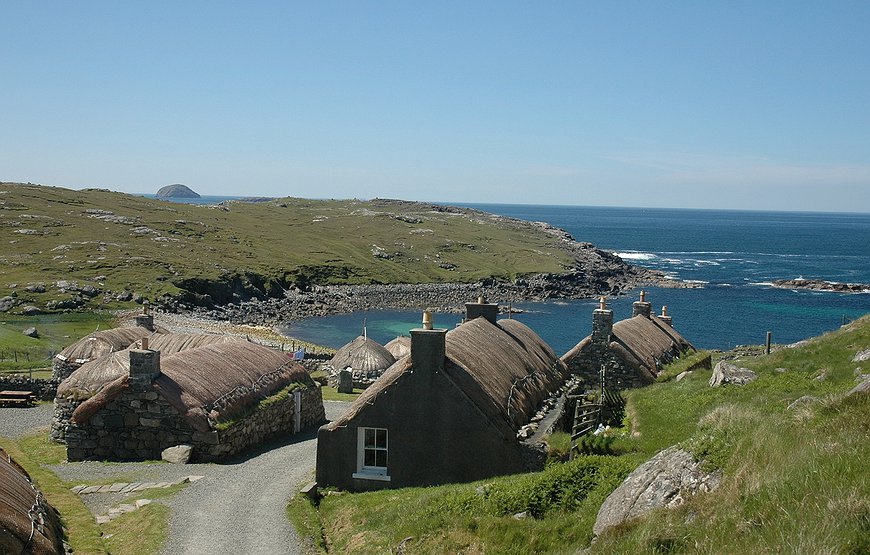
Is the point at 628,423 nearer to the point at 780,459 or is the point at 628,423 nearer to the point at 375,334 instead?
the point at 780,459

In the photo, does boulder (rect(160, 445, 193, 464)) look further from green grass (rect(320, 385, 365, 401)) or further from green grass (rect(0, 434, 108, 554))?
green grass (rect(320, 385, 365, 401))

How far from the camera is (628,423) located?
78.5 ft

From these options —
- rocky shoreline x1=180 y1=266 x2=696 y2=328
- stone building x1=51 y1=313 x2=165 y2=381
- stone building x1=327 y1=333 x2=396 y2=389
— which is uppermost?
stone building x1=51 y1=313 x2=165 y2=381

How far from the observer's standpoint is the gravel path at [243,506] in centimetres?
1923

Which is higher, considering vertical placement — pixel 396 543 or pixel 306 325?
pixel 396 543

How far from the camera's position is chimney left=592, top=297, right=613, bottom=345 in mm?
30828

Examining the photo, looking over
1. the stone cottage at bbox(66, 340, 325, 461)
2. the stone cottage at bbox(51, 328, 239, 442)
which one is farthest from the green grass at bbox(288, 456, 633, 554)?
the stone cottage at bbox(51, 328, 239, 442)

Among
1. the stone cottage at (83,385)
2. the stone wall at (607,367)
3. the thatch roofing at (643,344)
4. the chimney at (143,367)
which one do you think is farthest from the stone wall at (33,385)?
the stone wall at (607,367)

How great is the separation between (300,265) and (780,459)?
5132 inches

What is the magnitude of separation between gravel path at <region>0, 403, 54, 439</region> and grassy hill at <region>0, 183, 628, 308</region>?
54800 millimetres

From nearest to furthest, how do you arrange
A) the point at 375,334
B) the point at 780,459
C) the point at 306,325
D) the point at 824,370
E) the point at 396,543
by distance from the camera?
the point at 780,459, the point at 396,543, the point at 824,370, the point at 375,334, the point at 306,325

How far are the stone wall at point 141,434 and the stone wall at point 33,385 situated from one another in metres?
15.7

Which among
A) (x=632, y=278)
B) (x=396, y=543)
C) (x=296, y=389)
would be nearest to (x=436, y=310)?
(x=632, y=278)

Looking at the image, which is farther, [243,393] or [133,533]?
[243,393]
